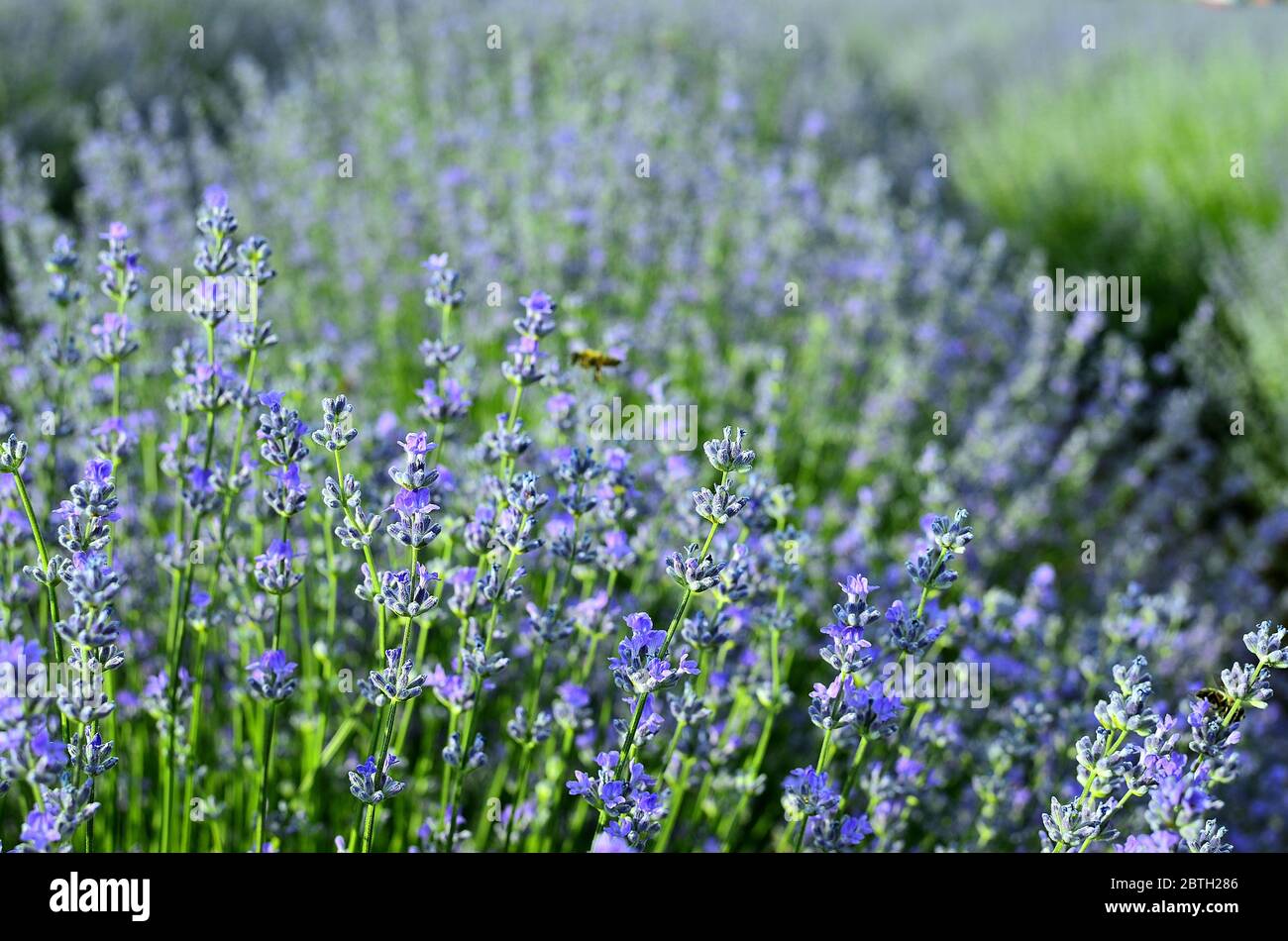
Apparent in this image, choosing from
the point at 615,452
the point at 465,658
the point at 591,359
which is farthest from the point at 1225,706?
the point at 591,359

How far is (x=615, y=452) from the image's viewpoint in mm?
1773

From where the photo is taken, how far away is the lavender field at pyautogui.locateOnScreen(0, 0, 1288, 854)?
1.51 meters

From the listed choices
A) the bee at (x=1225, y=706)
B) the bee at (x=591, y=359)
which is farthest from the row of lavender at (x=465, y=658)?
the bee at (x=591, y=359)

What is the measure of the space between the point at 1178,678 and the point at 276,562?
260 cm

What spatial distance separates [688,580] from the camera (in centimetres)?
141

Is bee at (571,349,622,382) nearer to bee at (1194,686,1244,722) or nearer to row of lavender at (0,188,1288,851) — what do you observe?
row of lavender at (0,188,1288,851)

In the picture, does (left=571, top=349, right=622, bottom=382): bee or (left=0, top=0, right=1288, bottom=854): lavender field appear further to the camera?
(left=571, top=349, right=622, bottom=382): bee

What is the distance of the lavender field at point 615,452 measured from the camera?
1.51 m

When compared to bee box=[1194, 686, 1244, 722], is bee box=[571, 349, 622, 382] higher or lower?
higher

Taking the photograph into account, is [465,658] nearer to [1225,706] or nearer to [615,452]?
[615,452]

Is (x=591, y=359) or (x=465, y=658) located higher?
(x=591, y=359)

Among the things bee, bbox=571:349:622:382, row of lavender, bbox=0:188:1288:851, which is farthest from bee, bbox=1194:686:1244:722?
bee, bbox=571:349:622:382

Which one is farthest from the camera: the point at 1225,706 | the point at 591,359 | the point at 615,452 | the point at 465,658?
the point at 591,359

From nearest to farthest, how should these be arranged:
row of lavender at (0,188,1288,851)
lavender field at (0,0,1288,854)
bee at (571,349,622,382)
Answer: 1. row of lavender at (0,188,1288,851)
2. lavender field at (0,0,1288,854)
3. bee at (571,349,622,382)
